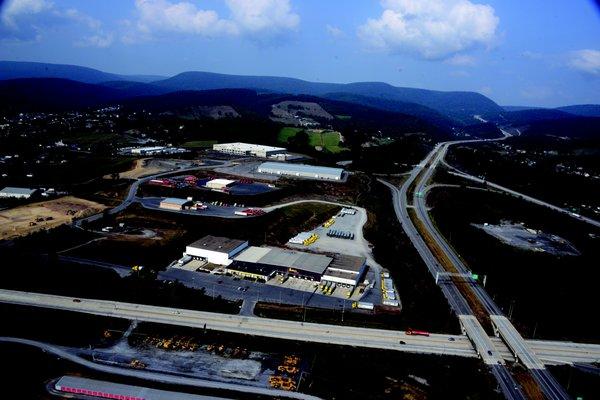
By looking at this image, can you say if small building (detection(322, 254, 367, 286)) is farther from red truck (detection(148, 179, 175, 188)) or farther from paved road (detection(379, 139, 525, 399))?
red truck (detection(148, 179, 175, 188))

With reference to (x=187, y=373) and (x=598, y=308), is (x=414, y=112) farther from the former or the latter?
(x=187, y=373)

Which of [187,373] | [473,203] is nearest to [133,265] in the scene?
[187,373]

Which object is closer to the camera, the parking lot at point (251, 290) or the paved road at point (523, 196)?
the parking lot at point (251, 290)

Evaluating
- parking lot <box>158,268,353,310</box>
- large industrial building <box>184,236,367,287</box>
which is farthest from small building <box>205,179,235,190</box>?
parking lot <box>158,268,353,310</box>

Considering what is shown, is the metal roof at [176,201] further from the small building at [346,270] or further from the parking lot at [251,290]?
the small building at [346,270]

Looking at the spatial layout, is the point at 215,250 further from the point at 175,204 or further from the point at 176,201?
the point at 176,201

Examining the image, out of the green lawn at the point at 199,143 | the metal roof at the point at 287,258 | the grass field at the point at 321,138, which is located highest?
the grass field at the point at 321,138

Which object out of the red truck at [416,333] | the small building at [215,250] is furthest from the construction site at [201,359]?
the small building at [215,250]
